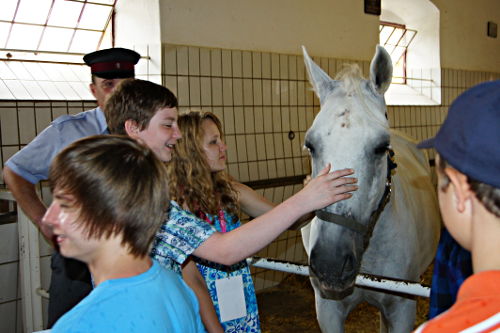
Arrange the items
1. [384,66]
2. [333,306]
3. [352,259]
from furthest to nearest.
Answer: [333,306] → [384,66] → [352,259]

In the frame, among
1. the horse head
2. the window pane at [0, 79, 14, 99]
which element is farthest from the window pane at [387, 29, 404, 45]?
the horse head

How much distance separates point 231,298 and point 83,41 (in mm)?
2918

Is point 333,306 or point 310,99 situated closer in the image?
point 333,306

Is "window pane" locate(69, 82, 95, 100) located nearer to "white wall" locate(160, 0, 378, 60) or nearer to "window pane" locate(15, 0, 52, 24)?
"window pane" locate(15, 0, 52, 24)

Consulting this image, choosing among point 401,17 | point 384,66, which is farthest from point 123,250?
point 401,17

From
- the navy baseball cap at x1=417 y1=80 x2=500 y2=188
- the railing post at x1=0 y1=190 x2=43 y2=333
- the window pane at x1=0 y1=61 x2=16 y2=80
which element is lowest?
the railing post at x1=0 y1=190 x2=43 y2=333

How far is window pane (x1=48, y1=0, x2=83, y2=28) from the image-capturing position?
12.0ft

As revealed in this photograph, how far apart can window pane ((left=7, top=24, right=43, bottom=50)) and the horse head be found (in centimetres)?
275

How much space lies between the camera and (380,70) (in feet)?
5.96

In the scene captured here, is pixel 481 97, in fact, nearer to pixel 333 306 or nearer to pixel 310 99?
pixel 333 306

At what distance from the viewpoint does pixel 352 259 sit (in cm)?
155

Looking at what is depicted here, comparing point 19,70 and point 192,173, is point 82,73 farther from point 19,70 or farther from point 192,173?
point 192,173

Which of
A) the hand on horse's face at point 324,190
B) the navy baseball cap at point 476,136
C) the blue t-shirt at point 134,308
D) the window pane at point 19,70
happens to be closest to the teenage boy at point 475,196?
the navy baseball cap at point 476,136

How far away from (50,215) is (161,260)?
A: 49cm
